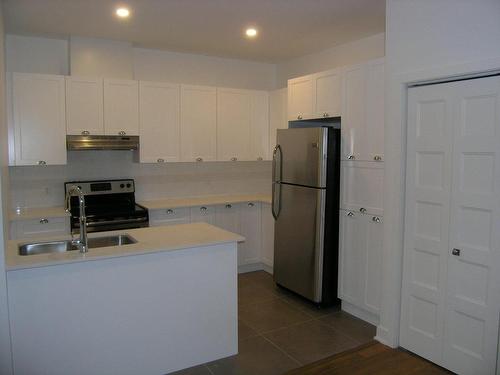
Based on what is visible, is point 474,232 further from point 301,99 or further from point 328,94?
point 301,99

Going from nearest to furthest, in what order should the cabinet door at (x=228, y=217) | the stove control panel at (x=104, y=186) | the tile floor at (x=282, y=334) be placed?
the tile floor at (x=282, y=334), the stove control panel at (x=104, y=186), the cabinet door at (x=228, y=217)

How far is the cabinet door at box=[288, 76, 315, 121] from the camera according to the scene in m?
4.17

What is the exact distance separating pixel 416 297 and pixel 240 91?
3.23m

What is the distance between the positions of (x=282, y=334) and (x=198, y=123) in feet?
8.60

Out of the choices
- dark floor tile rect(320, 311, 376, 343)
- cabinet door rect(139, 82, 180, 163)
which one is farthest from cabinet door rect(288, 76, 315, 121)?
dark floor tile rect(320, 311, 376, 343)

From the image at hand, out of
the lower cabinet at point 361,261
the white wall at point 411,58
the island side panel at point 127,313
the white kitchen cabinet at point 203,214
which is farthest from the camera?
the white kitchen cabinet at point 203,214

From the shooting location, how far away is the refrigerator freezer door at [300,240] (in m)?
3.88

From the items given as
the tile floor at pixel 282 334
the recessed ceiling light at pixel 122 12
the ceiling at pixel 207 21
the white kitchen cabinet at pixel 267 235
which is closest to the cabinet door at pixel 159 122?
the ceiling at pixel 207 21

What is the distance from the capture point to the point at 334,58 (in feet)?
15.7

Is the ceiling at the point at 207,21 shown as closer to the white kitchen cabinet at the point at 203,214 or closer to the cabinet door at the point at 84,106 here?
the cabinet door at the point at 84,106

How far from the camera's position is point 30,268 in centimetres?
238

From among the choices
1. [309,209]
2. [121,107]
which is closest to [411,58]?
[309,209]

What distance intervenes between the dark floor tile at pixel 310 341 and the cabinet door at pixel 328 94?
6.45 ft

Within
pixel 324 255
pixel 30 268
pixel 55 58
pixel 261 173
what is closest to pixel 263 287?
pixel 324 255
